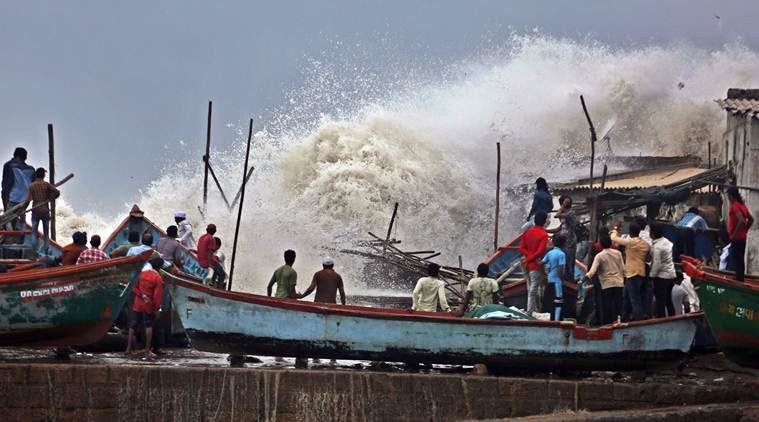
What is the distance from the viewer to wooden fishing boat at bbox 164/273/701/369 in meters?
12.8

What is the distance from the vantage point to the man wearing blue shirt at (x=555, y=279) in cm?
1425

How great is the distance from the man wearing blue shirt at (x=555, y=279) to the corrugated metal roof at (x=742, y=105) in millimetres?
8203

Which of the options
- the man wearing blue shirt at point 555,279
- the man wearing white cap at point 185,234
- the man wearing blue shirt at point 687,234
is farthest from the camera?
the man wearing white cap at point 185,234

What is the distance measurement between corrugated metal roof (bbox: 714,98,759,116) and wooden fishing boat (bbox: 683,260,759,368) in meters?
9.46

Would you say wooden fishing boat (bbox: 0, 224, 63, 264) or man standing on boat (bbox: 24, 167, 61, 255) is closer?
man standing on boat (bbox: 24, 167, 61, 255)

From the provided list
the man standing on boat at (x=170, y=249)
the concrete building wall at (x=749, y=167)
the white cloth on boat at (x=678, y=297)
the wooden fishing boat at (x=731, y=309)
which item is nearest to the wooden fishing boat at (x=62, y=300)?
the man standing on boat at (x=170, y=249)

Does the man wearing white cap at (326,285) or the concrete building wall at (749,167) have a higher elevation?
the concrete building wall at (749,167)

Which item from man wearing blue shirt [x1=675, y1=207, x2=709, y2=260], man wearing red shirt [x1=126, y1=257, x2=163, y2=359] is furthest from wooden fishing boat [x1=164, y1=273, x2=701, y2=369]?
man wearing blue shirt [x1=675, y1=207, x2=709, y2=260]

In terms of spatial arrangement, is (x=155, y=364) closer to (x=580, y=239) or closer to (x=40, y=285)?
(x=40, y=285)

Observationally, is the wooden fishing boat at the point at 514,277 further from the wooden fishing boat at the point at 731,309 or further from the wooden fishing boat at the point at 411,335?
the wooden fishing boat at the point at 731,309

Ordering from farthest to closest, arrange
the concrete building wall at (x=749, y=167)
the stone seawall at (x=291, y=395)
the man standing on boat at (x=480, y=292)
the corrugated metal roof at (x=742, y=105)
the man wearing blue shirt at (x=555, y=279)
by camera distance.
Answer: the corrugated metal roof at (x=742, y=105), the concrete building wall at (x=749, y=167), the man wearing blue shirt at (x=555, y=279), the man standing on boat at (x=480, y=292), the stone seawall at (x=291, y=395)

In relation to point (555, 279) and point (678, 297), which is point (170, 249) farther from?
point (678, 297)

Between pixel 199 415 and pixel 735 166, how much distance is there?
1270 cm

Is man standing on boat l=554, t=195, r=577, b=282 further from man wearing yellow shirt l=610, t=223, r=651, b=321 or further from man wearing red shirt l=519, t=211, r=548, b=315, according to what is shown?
man wearing yellow shirt l=610, t=223, r=651, b=321
